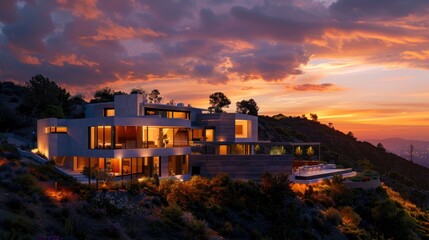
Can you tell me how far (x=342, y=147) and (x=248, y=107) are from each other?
37869mm

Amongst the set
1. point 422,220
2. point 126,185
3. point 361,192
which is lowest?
point 422,220

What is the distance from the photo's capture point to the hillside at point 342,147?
89613 millimetres

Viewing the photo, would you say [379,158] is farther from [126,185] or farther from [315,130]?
[126,185]

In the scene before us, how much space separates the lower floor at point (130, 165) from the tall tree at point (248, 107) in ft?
217

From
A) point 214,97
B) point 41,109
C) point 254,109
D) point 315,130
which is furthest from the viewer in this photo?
point 315,130

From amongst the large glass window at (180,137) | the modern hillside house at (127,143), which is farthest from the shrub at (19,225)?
the large glass window at (180,137)

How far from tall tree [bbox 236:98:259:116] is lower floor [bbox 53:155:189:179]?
66201mm

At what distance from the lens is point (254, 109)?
10381cm

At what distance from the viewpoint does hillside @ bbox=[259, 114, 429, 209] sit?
89.6 meters

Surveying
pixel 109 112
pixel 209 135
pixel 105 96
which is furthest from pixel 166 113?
pixel 105 96

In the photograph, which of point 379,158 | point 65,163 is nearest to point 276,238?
point 65,163

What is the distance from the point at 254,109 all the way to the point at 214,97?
17.8m

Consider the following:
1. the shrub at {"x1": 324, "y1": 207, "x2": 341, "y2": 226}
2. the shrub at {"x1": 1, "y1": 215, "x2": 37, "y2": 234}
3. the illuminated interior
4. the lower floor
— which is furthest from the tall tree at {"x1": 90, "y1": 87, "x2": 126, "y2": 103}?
the shrub at {"x1": 1, "y1": 215, "x2": 37, "y2": 234}

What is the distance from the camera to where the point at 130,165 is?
34.2 m
